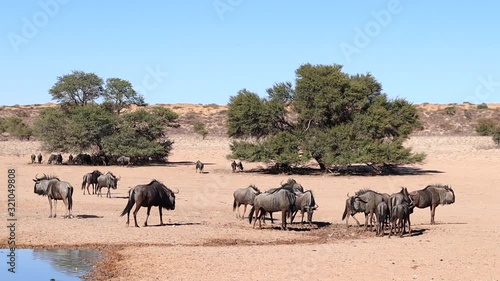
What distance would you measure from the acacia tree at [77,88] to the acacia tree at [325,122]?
15027mm

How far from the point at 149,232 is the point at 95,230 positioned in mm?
1577

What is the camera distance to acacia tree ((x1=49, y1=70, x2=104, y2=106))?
56.4 m

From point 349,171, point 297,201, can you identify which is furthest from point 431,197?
point 349,171

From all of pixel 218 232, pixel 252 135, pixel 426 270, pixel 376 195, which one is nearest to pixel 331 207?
pixel 376 195

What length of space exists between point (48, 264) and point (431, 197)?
12.5 m

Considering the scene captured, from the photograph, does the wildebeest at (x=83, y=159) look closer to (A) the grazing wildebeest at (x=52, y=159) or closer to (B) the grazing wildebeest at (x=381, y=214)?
(A) the grazing wildebeest at (x=52, y=159)

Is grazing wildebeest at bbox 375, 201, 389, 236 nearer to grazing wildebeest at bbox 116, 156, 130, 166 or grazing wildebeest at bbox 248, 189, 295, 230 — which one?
grazing wildebeest at bbox 248, 189, 295, 230

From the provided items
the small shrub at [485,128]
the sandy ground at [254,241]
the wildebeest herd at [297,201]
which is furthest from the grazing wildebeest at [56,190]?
the small shrub at [485,128]

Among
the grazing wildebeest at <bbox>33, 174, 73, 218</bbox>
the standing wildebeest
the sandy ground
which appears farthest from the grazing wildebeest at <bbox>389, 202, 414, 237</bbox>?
the grazing wildebeest at <bbox>33, 174, 73, 218</bbox>

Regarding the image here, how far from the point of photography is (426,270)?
13875 mm

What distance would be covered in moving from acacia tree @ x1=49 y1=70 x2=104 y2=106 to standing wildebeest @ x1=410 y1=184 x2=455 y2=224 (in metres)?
40.7

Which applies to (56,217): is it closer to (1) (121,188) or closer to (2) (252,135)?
(1) (121,188)

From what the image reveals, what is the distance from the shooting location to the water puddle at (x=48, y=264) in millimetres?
13398

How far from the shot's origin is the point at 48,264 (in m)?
14.5
